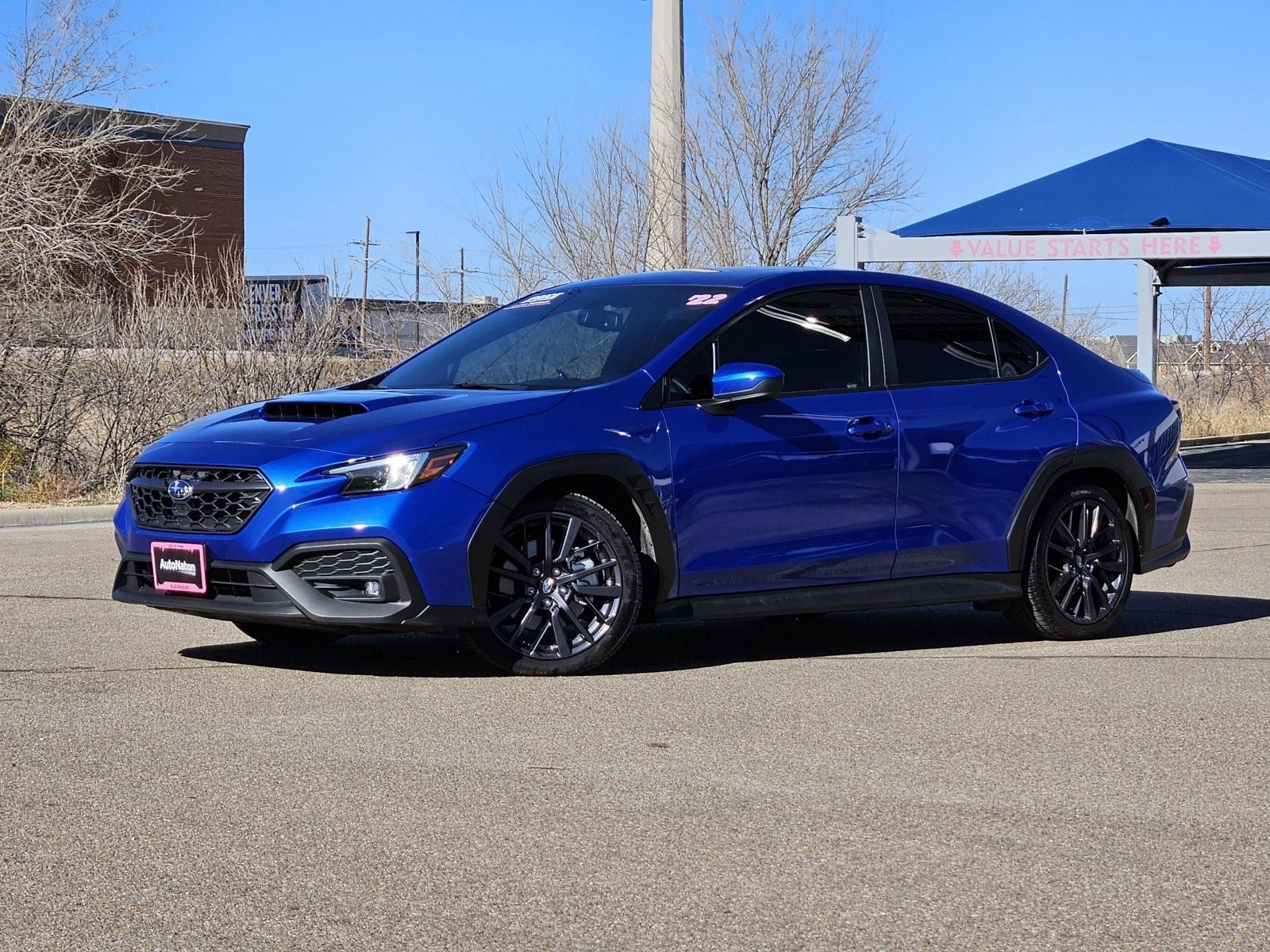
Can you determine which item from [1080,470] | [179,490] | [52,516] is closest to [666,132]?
[52,516]

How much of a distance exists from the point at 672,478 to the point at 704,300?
960 millimetres

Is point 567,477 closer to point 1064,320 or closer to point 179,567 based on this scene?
point 179,567

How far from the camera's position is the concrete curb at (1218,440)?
35281 mm

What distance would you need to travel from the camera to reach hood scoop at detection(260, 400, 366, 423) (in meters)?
7.37

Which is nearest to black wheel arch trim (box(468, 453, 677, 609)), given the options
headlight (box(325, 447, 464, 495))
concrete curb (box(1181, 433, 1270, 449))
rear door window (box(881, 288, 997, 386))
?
headlight (box(325, 447, 464, 495))

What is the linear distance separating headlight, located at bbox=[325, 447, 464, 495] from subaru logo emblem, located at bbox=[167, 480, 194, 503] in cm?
63

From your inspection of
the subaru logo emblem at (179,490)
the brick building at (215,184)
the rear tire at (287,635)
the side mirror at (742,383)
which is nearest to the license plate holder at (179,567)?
the subaru logo emblem at (179,490)

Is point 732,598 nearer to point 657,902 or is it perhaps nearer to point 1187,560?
point 657,902

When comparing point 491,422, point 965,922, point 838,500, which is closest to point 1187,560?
point 838,500

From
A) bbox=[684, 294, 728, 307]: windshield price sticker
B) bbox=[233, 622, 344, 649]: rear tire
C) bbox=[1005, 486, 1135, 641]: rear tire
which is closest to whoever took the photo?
bbox=[684, 294, 728, 307]: windshield price sticker

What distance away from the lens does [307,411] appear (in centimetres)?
751

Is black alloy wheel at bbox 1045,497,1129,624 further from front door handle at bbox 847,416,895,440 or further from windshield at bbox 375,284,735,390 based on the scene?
windshield at bbox 375,284,735,390

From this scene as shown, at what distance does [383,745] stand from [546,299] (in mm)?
3280

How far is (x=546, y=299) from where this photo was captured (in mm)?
8773
